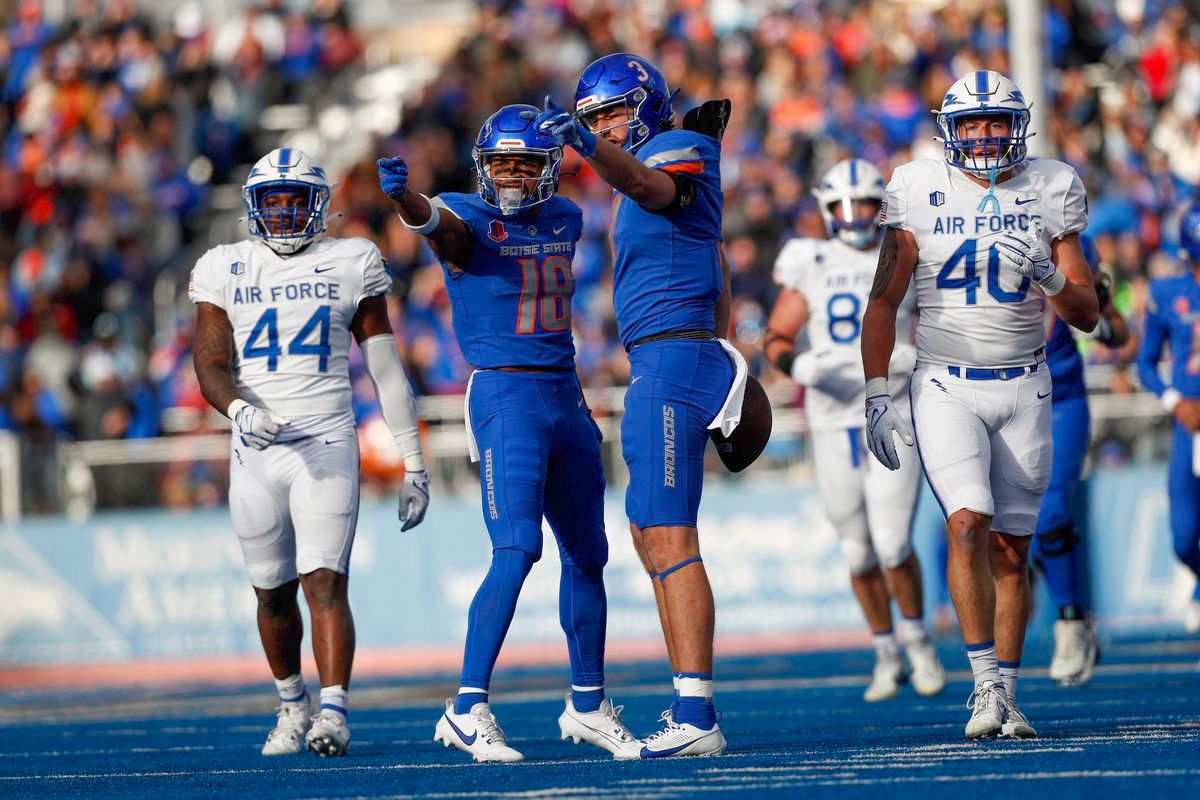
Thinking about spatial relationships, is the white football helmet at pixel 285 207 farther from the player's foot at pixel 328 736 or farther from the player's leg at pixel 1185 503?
the player's leg at pixel 1185 503

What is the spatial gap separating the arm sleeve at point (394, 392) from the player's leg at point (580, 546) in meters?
0.71

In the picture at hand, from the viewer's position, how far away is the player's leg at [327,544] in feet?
24.0

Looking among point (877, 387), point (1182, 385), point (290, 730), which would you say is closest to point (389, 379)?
point (290, 730)

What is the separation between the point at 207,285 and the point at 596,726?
7.51 ft

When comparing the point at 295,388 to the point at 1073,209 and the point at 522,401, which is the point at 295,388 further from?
the point at 1073,209

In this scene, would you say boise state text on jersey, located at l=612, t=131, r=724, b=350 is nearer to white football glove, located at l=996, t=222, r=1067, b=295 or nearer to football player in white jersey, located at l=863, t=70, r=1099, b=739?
football player in white jersey, located at l=863, t=70, r=1099, b=739

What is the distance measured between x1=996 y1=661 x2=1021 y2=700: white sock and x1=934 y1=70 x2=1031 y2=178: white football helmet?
170 cm

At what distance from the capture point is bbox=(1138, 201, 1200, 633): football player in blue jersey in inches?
407

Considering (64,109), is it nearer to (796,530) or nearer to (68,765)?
(796,530)

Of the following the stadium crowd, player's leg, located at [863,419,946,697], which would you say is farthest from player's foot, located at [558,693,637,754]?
the stadium crowd

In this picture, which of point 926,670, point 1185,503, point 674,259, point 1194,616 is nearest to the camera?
point 674,259

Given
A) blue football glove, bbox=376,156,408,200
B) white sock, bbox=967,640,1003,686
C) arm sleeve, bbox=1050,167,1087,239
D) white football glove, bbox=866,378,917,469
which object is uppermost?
A: blue football glove, bbox=376,156,408,200

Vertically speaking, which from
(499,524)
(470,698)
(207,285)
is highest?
(207,285)

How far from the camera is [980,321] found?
6758 millimetres
